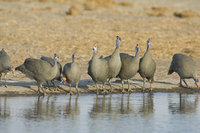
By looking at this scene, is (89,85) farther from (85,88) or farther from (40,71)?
(40,71)

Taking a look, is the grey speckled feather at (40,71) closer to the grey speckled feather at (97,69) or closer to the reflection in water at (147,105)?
the grey speckled feather at (97,69)

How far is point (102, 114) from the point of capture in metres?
13.1

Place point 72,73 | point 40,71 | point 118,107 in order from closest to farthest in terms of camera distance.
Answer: point 118,107
point 40,71
point 72,73

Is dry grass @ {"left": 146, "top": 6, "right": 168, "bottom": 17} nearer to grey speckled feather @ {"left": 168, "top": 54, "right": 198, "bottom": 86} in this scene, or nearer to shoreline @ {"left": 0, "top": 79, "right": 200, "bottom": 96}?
shoreline @ {"left": 0, "top": 79, "right": 200, "bottom": 96}

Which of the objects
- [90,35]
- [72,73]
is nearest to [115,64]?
[72,73]

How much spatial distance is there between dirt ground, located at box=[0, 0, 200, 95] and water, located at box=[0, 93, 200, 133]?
1368mm

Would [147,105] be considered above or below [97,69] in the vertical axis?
below

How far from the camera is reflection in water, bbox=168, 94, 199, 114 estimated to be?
1393 centimetres

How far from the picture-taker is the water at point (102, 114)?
11.6 m

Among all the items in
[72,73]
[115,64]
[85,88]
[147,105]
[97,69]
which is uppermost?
[115,64]

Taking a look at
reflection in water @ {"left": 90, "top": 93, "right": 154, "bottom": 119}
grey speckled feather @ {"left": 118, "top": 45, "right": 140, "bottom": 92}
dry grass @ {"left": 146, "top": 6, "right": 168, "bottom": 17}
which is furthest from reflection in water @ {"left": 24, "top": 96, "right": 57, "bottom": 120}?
dry grass @ {"left": 146, "top": 6, "right": 168, "bottom": 17}

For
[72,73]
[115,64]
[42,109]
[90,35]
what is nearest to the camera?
[42,109]

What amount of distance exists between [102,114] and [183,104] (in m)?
2.67

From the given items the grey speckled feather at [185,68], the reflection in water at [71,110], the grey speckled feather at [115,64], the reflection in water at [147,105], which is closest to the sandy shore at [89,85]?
the grey speckled feather at [185,68]
